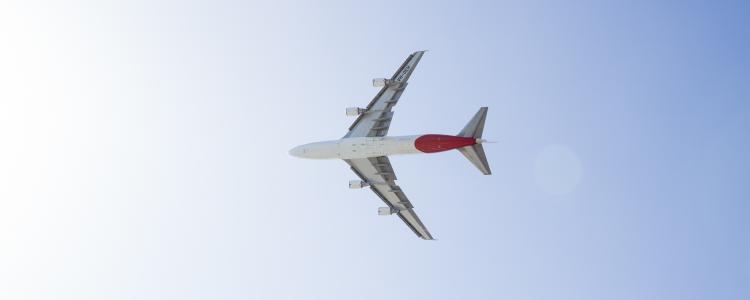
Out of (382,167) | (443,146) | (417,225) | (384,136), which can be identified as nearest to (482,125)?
(443,146)

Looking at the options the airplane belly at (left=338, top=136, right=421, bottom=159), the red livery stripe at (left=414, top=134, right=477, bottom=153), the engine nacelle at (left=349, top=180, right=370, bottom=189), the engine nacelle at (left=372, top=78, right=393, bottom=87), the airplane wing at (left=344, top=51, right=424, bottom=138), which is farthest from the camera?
the engine nacelle at (left=349, top=180, right=370, bottom=189)

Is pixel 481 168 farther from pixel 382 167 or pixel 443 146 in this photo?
pixel 382 167

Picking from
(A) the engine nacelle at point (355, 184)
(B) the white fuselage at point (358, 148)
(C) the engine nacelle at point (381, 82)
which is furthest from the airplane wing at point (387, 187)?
(C) the engine nacelle at point (381, 82)

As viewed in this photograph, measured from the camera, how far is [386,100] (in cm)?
9594

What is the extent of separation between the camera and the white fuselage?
89.5 meters

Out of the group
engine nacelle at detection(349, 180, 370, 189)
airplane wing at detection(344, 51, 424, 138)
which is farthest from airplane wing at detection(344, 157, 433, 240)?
airplane wing at detection(344, 51, 424, 138)

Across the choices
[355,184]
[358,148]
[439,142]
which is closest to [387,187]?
[355,184]

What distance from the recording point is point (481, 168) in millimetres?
87125

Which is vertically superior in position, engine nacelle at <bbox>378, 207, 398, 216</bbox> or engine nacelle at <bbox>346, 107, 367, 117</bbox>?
engine nacelle at <bbox>346, 107, 367, 117</bbox>

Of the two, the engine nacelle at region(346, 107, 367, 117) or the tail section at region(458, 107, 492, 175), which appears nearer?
the tail section at region(458, 107, 492, 175)

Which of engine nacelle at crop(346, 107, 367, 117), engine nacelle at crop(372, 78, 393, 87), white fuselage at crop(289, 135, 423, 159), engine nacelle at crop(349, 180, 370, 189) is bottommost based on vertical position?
engine nacelle at crop(349, 180, 370, 189)

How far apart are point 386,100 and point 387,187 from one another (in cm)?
1468

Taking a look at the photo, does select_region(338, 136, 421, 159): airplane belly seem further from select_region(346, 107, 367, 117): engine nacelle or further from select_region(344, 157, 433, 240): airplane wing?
select_region(344, 157, 433, 240): airplane wing

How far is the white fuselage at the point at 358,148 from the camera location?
89.5 m
